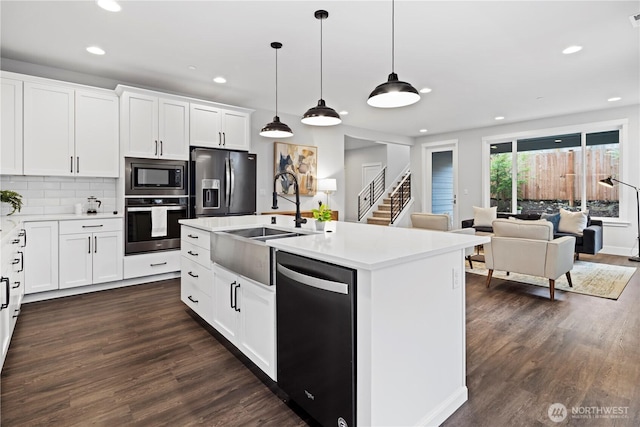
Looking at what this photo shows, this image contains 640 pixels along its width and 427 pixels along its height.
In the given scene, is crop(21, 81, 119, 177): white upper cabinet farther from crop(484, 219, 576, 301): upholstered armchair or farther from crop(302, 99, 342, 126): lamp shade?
crop(484, 219, 576, 301): upholstered armchair

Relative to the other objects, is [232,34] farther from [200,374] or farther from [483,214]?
[483,214]

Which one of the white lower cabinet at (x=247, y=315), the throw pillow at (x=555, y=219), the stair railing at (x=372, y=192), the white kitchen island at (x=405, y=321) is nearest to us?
the white kitchen island at (x=405, y=321)

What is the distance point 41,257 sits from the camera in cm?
359

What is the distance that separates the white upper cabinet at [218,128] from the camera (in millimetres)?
4676

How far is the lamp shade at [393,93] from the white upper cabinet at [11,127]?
382 cm

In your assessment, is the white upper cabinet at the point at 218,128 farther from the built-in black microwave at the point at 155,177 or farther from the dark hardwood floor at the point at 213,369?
the dark hardwood floor at the point at 213,369

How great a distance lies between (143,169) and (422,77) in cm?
383

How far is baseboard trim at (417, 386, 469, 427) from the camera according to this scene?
5.42 feet

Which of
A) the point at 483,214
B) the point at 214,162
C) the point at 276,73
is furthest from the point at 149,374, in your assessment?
the point at 483,214

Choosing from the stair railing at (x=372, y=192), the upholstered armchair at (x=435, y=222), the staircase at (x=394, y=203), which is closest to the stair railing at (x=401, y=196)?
the staircase at (x=394, y=203)

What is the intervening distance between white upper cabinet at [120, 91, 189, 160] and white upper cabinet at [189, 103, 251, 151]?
0.42 feet

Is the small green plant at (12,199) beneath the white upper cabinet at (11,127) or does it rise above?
beneath

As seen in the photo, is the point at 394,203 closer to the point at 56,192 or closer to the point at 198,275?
the point at 198,275

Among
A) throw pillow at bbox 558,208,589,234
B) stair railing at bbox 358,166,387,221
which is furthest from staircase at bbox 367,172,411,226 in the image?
throw pillow at bbox 558,208,589,234
